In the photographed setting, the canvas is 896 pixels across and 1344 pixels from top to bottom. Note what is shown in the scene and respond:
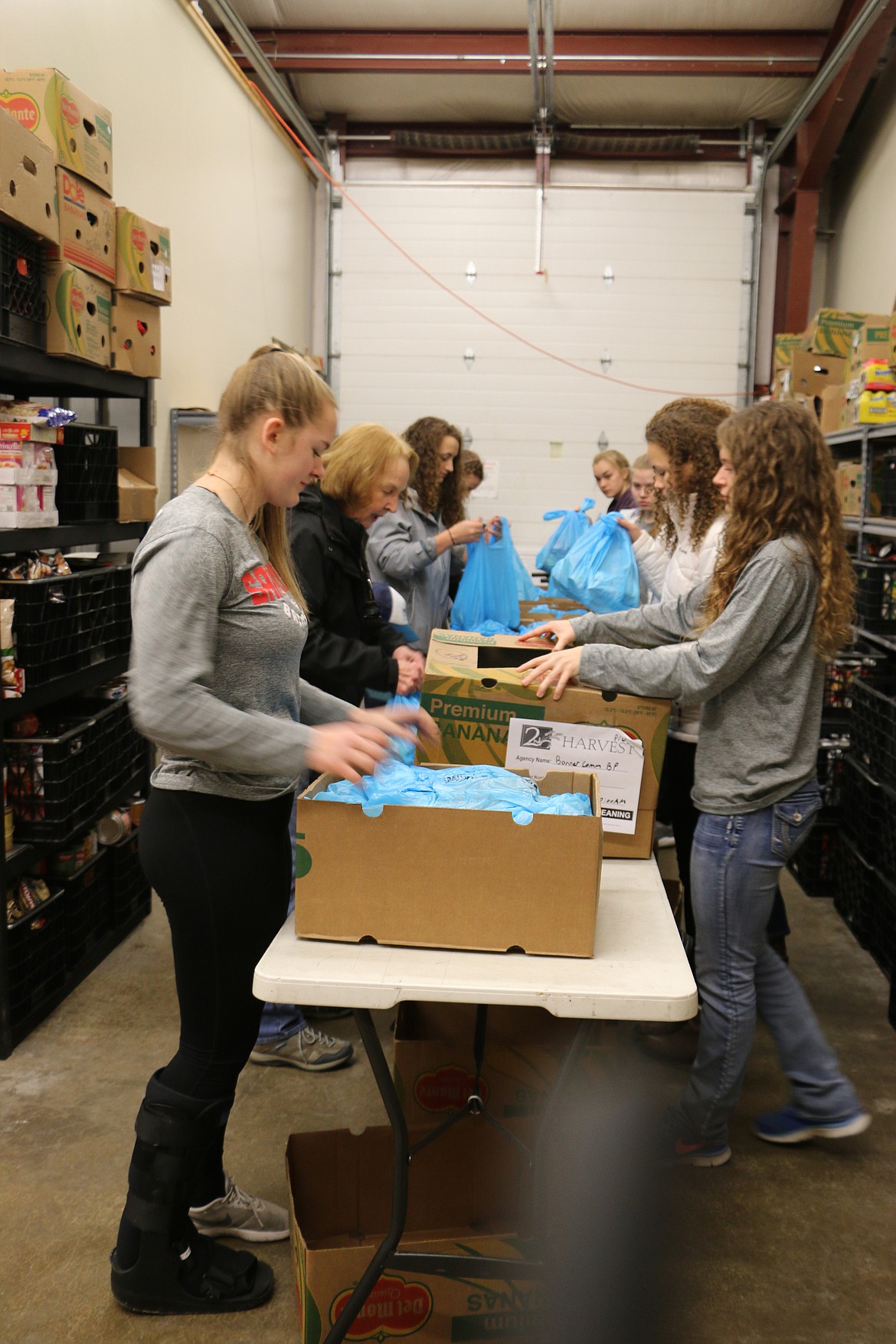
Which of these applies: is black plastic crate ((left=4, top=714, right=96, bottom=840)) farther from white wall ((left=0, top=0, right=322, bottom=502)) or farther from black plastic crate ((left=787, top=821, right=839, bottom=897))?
black plastic crate ((left=787, top=821, right=839, bottom=897))

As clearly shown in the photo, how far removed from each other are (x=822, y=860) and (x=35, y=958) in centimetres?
269

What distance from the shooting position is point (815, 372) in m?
4.91

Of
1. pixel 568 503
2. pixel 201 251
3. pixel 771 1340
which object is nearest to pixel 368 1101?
pixel 771 1340

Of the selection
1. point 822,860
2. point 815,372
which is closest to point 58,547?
point 822,860

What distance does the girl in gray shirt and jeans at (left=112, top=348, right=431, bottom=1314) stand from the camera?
1.34 m

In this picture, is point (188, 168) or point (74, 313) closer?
point (74, 313)

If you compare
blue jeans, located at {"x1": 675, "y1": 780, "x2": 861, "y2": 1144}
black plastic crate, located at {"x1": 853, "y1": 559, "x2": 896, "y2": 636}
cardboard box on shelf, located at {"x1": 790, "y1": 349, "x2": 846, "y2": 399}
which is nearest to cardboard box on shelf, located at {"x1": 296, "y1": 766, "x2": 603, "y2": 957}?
blue jeans, located at {"x1": 675, "y1": 780, "x2": 861, "y2": 1144}

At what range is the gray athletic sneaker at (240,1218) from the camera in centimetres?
192

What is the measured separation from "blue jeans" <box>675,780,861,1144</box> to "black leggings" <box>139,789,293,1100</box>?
850mm

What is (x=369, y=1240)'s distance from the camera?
1762mm

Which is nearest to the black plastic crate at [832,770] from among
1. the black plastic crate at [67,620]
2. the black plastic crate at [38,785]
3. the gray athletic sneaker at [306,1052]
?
the gray athletic sneaker at [306,1052]

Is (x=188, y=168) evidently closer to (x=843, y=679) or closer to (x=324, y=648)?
(x=324, y=648)

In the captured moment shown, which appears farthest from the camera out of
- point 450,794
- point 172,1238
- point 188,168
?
point 188,168

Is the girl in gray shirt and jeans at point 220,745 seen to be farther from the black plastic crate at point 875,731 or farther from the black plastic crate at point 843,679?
the black plastic crate at point 843,679
